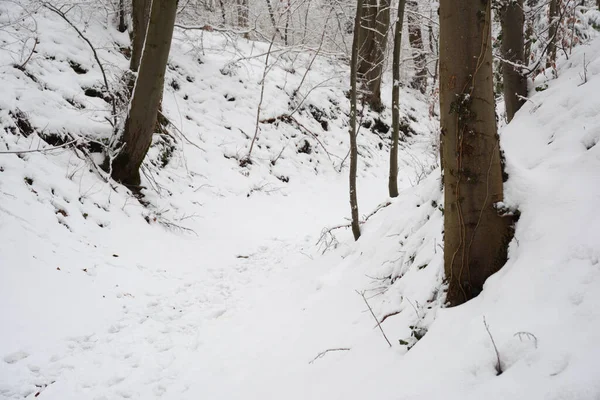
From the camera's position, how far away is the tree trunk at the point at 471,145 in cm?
234

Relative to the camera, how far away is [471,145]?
2381 millimetres

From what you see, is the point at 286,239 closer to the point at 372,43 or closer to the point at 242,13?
the point at 372,43

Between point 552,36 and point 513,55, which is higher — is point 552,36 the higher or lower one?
the higher one

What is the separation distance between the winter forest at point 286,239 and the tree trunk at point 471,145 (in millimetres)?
12

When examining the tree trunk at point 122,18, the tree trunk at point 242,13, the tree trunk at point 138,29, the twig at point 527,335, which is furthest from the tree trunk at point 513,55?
the tree trunk at point 242,13

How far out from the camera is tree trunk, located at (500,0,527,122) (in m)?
4.32

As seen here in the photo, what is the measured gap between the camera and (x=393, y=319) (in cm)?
298

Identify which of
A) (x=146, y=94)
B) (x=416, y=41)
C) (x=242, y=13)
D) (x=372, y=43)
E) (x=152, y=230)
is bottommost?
(x=152, y=230)

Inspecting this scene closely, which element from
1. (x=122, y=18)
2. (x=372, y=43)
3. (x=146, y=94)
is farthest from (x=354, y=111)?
(x=372, y=43)

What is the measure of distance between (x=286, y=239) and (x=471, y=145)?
535cm

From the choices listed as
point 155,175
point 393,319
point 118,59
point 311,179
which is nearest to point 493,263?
point 393,319

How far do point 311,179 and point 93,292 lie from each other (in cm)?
689

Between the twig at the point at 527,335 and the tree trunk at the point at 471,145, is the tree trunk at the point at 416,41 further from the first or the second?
the twig at the point at 527,335

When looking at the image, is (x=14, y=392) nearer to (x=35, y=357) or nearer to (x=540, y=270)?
(x=35, y=357)
